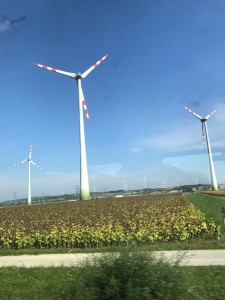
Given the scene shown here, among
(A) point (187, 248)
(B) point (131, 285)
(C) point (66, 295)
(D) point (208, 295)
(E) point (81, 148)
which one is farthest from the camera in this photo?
(E) point (81, 148)

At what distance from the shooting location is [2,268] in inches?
480

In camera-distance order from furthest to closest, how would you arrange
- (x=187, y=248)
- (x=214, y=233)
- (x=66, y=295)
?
(x=214, y=233)
(x=187, y=248)
(x=66, y=295)

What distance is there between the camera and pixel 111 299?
615cm

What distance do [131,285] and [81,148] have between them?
55.7 metres

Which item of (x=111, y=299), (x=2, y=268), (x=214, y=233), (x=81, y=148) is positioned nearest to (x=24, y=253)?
(x=2, y=268)

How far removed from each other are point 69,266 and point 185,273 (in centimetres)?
585

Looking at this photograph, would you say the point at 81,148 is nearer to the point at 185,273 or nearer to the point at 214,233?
the point at 214,233

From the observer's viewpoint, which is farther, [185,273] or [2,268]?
[2,268]

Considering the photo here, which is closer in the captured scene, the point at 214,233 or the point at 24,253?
the point at 24,253

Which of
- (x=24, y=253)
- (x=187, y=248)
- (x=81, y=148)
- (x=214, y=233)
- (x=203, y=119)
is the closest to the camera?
(x=187, y=248)

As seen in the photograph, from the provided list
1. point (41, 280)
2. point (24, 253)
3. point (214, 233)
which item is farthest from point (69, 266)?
point (214, 233)

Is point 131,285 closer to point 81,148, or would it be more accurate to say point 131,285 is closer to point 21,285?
point 21,285

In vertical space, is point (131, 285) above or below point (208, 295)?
above

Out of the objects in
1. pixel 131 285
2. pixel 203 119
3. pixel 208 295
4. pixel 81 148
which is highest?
pixel 203 119
